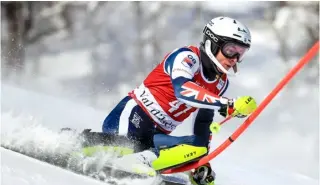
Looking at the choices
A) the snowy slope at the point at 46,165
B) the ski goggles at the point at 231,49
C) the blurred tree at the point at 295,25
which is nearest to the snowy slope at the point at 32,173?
the snowy slope at the point at 46,165

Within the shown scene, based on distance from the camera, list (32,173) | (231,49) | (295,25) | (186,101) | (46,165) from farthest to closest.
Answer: (295,25) < (46,165) < (231,49) < (186,101) < (32,173)

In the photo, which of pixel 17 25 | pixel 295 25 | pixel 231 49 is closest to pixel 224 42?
pixel 231 49

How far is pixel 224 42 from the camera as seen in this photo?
5117 mm

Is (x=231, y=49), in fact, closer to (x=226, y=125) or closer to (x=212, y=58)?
(x=212, y=58)

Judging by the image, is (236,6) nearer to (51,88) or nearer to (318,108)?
(318,108)

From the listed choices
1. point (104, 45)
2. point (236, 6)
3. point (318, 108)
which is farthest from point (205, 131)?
point (104, 45)

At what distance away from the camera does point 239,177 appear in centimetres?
664

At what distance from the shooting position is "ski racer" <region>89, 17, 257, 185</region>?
5.00 meters

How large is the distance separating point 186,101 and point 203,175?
0.83 meters

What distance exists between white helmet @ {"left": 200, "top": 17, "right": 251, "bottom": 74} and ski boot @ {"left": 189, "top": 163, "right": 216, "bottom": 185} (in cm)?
85

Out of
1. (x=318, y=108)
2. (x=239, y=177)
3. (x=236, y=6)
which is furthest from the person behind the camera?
(x=236, y=6)

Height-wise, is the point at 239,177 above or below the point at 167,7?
below

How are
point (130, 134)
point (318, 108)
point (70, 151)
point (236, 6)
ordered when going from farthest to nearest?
point (236, 6) < point (318, 108) < point (70, 151) < point (130, 134)

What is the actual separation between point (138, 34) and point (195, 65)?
12182 millimetres
